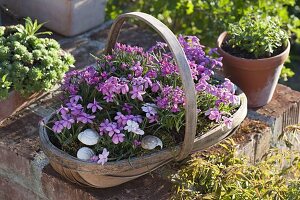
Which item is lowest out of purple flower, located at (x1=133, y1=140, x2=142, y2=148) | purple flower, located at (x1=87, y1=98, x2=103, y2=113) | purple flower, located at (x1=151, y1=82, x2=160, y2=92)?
purple flower, located at (x1=133, y1=140, x2=142, y2=148)

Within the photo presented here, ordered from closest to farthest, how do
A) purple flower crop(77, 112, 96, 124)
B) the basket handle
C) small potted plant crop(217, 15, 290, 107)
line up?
the basket handle
purple flower crop(77, 112, 96, 124)
small potted plant crop(217, 15, 290, 107)

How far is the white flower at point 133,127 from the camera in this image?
2633 mm

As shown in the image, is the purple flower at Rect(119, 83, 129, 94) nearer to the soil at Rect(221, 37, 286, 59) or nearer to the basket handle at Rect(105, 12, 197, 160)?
the basket handle at Rect(105, 12, 197, 160)

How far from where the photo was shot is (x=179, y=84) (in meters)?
2.90

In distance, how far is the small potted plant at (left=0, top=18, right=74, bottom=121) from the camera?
3.12 meters

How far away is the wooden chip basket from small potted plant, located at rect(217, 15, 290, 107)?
1.85ft

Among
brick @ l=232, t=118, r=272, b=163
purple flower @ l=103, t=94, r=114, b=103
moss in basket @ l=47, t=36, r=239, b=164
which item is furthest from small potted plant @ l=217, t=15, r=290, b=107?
purple flower @ l=103, t=94, r=114, b=103

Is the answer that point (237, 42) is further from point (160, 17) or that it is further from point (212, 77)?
point (160, 17)

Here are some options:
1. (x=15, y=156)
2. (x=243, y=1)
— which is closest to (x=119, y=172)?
(x=15, y=156)

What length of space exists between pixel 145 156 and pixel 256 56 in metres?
1.00

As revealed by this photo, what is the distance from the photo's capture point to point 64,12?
12.9 feet

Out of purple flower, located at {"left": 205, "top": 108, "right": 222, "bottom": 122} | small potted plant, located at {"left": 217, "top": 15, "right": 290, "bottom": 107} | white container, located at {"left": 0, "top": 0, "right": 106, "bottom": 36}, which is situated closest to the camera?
purple flower, located at {"left": 205, "top": 108, "right": 222, "bottom": 122}

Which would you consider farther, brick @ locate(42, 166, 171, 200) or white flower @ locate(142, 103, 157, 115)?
brick @ locate(42, 166, 171, 200)

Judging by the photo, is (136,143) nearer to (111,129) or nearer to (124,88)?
(111,129)
